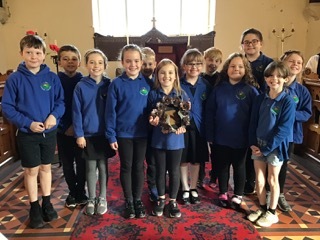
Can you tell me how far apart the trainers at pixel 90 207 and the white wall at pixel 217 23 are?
172 inches

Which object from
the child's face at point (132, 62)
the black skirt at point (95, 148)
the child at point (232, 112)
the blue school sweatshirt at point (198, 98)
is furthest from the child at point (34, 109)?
the child at point (232, 112)

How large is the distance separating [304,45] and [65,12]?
538cm

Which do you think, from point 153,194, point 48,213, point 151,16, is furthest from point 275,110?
point 151,16

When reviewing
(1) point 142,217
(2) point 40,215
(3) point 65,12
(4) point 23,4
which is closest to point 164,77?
(1) point 142,217

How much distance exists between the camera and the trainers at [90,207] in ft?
7.50

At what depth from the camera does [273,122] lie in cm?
199

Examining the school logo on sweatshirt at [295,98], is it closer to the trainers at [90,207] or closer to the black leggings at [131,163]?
the black leggings at [131,163]

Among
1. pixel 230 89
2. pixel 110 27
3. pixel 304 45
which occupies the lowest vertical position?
pixel 230 89

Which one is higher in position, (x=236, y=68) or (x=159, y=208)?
(x=236, y=68)

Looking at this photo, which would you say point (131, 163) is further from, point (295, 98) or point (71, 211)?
point (295, 98)

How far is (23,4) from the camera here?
6.31 m

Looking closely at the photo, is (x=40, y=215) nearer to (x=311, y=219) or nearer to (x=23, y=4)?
(x=311, y=219)

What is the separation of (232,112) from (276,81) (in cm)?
38

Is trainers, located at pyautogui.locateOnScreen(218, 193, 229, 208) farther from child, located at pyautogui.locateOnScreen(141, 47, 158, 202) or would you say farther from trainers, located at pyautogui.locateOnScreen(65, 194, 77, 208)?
trainers, located at pyautogui.locateOnScreen(65, 194, 77, 208)
